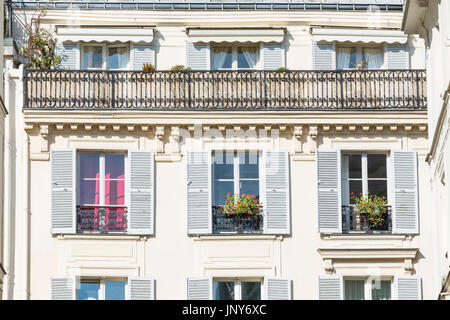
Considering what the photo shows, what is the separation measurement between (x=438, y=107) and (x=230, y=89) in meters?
7.18

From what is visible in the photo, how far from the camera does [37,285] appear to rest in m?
36.4

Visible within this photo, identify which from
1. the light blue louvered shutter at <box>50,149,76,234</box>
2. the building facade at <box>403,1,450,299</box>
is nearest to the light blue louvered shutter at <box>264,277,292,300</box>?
the building facade at <box>403,1,450,299</box>

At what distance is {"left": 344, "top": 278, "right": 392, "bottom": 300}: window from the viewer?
36656 mm

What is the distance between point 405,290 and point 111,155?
7.07 m

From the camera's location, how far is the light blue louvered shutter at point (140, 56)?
38750 millimetres

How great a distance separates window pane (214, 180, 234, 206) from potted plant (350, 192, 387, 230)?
2751 millimetres

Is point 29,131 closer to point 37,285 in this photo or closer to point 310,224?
point 37,285

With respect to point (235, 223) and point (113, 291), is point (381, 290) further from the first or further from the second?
point (113, 291)

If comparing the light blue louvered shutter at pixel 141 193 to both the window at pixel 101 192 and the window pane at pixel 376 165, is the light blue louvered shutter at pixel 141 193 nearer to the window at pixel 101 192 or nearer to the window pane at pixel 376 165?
the window at pixel 101 192

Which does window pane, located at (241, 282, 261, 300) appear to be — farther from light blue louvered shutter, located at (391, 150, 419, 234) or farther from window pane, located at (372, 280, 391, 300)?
light blue louvered shutter, located at (391, 150, 419, 234)

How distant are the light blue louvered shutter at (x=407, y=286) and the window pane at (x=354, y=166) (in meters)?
2.54

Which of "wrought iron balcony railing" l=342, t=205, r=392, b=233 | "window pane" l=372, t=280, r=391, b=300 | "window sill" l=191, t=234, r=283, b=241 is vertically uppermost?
"wrought iron balcony railing" l=342, t=205, r=392, b=233

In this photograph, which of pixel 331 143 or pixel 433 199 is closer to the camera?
pixel 433 199
